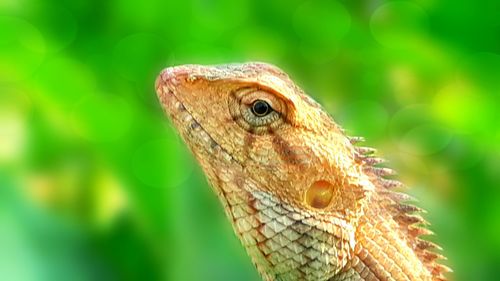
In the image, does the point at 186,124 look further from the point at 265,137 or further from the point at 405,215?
the point at 405,215

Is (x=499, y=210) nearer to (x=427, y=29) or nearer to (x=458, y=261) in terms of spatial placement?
(x=458, y=261)

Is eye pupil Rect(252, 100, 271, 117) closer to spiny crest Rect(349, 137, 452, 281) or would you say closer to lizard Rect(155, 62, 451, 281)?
lizard Rect(155, 62, 451, 281)

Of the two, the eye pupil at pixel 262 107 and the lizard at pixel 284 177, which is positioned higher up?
the eye pupil at pixel 262 107

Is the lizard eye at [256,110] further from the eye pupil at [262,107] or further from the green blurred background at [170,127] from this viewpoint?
the green blurred background at [170,127]

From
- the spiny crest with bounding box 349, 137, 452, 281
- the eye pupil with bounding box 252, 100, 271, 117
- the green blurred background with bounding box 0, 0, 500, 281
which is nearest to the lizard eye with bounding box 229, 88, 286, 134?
the eye pupil with bounding box 252, 100, 271, 117

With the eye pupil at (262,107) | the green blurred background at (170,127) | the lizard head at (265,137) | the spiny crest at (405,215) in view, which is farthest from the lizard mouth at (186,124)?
the green blurred background at (170,127)

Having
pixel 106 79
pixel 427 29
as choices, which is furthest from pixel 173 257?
pixel 427 29
